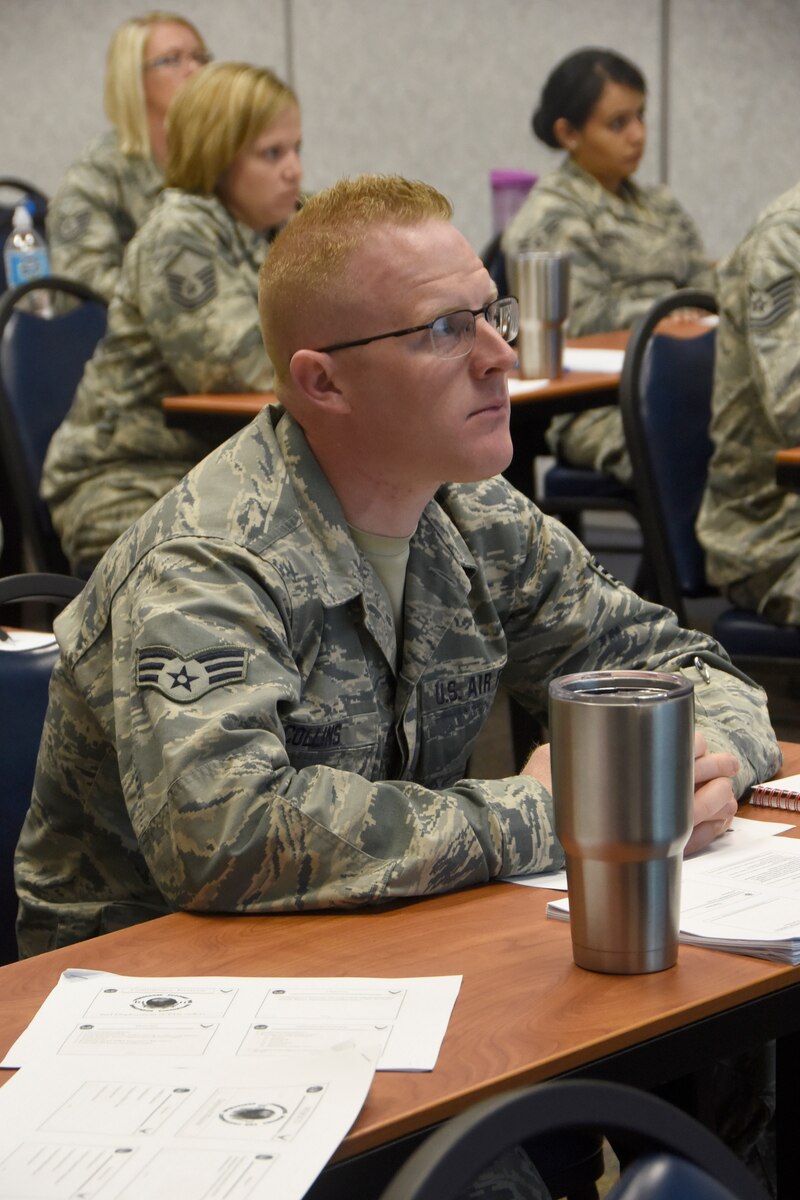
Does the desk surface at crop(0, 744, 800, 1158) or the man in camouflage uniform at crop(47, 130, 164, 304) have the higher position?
the man in camouflage uniform at crop(47, 130, 164, 304)

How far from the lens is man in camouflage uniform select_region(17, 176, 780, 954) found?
1313 millimetres

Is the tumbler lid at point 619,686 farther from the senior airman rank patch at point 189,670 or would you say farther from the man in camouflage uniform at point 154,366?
the man in camouflage uniform at point 154,366

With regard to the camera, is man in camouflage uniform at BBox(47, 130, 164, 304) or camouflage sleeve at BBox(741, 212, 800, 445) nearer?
camouflage sleeve at BBox(741, 212, 800, 445)

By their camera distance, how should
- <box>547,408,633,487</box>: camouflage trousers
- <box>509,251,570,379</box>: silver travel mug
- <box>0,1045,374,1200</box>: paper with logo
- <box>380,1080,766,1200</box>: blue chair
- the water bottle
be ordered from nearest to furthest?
<box>380,1080,766,1200</box>: blue chair < <box>0,1045,374,1200</box>: paper with logo < <box>509,251,570,379</box>: silver travel mug < <box>547,408,633,487</box>: camouflage trousers < the water bottle

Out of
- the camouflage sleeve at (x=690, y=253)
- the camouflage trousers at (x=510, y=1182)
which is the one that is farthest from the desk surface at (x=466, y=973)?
the camouflage sleeve at (x=690, y=253)

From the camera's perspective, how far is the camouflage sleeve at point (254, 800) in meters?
1.29

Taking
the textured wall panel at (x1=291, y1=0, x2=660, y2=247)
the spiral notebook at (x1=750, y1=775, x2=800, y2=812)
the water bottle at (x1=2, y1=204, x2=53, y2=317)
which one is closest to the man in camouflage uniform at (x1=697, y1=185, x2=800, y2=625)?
the spiral notebook at (x1=750, y1=775, x2=800, y2=812)

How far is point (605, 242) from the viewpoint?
4902mm

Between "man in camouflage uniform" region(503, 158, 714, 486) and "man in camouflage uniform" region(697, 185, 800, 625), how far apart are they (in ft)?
5.73

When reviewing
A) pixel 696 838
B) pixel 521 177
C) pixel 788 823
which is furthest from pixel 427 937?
pixel 521 177

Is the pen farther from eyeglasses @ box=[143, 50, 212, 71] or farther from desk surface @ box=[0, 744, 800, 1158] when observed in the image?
eyeglasses @ box=[143, 50, 212, 71]

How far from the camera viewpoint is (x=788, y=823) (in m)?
1.47

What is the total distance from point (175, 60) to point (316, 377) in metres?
3.93

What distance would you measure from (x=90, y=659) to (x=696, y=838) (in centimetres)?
55
